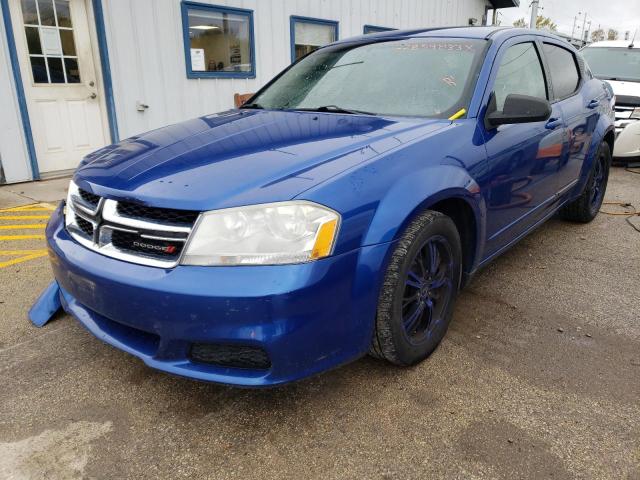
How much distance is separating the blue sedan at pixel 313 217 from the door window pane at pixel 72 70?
4368 millimetres

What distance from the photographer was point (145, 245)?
6.34 feet

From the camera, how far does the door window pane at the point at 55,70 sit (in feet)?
20.6

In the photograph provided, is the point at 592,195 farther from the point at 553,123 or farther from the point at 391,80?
the point at 391,80

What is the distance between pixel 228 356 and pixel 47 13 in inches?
236

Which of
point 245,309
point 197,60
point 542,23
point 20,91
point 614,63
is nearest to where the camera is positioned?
point 245,309

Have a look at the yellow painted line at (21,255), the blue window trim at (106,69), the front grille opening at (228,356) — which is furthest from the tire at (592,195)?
the blue window trim at (106,69)

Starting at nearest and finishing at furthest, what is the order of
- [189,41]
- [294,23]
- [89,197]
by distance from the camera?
[89,197]
[189,41]
[294,23]

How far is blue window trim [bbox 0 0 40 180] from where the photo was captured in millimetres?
5734

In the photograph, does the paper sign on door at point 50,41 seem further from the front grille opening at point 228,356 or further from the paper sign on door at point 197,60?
the front grille opening at point 228,356

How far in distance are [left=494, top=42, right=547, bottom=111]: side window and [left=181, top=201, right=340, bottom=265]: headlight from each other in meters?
1.63

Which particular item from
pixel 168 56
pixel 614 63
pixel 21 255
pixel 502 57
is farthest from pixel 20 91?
pixel 614 63

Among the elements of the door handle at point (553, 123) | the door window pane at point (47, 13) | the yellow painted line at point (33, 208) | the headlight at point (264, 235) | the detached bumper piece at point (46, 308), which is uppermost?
the door window pane at point (47, 13)

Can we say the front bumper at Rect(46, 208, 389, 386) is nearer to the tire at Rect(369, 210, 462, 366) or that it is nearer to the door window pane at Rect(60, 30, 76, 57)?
the tire at Rect(369, 210, 462, 366)

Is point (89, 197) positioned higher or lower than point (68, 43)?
lower
